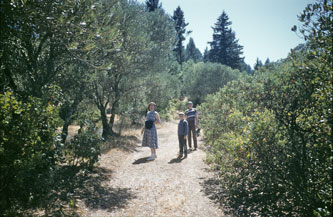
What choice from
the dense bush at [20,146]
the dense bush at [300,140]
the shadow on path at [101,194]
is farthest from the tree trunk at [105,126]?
the dense bush at [300,140]

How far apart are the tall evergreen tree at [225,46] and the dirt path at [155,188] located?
141ft

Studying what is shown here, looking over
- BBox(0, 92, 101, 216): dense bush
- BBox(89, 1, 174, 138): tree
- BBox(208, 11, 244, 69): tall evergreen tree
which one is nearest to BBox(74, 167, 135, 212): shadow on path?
BBox(0, 92, 101, 216): dense bush

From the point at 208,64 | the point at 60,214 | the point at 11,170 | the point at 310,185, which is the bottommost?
the point at 60,214

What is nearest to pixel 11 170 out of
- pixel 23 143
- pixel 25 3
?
pixel 23 143

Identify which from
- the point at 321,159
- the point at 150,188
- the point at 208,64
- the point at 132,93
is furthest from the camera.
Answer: the point at 208,64

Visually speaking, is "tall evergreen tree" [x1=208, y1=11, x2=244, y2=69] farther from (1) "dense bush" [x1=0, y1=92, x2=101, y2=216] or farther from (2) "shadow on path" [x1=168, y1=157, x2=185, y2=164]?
(1) "dense bush" [x1=0, y1=92, x2=101, y2=216]

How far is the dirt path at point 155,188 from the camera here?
543 cm

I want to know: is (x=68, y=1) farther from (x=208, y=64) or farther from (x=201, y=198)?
(x=208, y=64)

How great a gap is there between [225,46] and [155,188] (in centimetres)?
4736

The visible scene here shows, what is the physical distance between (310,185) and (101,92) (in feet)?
39.0

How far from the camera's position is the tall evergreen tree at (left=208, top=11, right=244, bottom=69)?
49.0m

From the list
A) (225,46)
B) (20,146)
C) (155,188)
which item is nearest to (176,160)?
(155,188)

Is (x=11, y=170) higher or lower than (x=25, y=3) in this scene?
lower

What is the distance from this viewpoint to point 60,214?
4.66m
